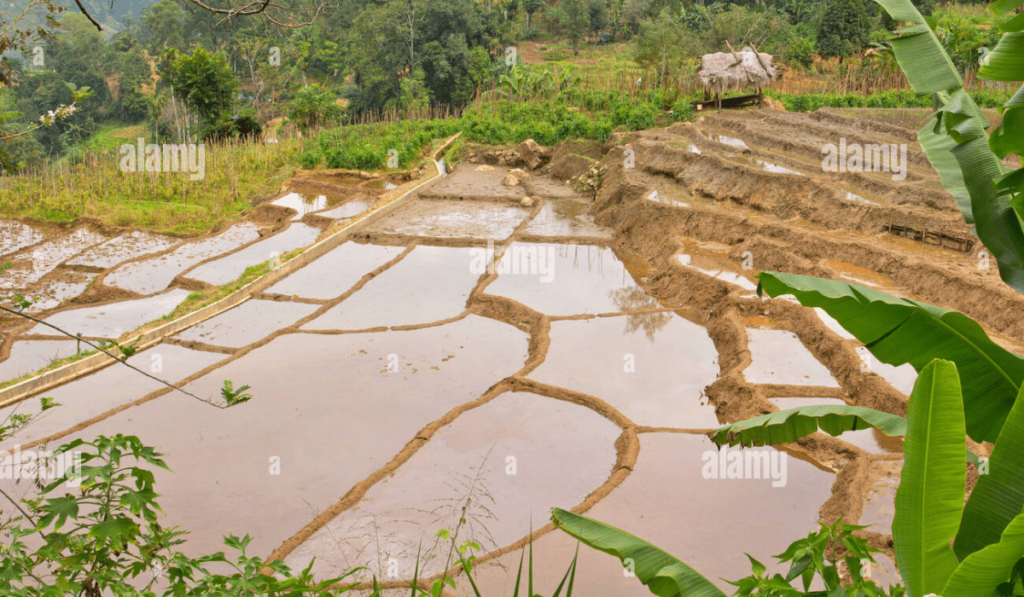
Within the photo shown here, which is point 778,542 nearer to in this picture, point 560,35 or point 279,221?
point 279,221

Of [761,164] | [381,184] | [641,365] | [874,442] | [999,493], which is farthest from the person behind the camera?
[381,184]

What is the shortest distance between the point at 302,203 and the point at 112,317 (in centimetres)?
663

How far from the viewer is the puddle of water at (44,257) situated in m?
10.4

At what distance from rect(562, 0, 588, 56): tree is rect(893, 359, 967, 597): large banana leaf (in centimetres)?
3383

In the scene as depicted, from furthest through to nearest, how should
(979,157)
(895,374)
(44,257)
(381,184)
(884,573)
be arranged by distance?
(381,184) < (44,257) < (895,374) < (884,573) < (979,157)

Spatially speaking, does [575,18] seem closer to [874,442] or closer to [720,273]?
[720,273]

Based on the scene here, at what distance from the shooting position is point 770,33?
24.7m

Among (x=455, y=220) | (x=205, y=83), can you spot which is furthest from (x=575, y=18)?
(x=455, y=220)

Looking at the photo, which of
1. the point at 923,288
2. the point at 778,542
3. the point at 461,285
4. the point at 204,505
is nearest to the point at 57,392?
the point at 204,505

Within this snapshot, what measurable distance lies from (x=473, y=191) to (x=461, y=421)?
9.56 m

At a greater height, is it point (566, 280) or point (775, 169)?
point (775, 169)

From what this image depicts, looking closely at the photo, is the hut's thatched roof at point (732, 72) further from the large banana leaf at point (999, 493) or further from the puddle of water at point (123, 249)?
the large banana leaf at point (999, 493)

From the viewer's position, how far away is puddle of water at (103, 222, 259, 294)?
10078mm

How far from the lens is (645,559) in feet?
6.40
